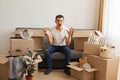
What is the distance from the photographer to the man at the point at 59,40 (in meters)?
3.88

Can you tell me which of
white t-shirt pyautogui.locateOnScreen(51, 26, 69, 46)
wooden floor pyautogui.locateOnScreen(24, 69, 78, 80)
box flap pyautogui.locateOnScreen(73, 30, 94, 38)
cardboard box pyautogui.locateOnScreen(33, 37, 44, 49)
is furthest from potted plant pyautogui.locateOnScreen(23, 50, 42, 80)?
box flap pyautogui.locateOnScreen(73, 30, 94, 38)

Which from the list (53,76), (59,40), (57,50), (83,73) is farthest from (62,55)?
(83,73)

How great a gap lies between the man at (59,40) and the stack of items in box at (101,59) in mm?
382

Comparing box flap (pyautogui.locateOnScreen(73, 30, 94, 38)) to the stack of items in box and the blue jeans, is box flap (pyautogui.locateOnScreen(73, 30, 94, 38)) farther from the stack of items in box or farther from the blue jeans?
the stack of items in box

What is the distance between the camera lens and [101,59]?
3.31m

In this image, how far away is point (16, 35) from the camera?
13.3 feet

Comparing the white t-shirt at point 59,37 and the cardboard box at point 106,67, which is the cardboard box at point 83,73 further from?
the white t-shirt at point 59,37

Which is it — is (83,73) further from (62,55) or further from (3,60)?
(3,60)

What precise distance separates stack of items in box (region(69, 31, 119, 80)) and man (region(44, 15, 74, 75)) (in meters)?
0.38

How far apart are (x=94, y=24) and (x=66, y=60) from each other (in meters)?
1.38

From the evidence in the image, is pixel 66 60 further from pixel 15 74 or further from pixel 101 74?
pixel 15 74

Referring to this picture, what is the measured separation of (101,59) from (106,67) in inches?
6.2

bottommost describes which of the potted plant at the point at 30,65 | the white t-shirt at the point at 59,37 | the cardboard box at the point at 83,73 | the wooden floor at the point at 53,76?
the wooden floor at the point at 53,76

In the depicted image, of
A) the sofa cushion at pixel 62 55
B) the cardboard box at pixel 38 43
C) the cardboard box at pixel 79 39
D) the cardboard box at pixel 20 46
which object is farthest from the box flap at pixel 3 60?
the cardboard box at pixel 79 39
